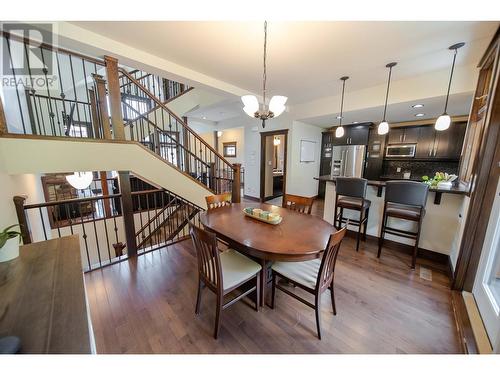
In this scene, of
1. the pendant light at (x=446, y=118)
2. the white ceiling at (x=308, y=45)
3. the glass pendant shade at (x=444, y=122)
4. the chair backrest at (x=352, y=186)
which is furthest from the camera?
the chair backrest at (x=352, y=186)

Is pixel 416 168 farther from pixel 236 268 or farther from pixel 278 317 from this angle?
pixel 236 268

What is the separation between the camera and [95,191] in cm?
523

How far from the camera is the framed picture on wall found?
4955 mm

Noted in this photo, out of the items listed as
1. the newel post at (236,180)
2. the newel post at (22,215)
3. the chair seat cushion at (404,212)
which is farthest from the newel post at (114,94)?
the chair seat cushion at (404,212)

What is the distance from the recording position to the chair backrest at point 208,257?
4.31 ft

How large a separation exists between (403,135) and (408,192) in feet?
10.7

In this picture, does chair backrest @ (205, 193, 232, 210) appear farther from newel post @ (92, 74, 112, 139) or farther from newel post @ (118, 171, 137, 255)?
newel post @ (92, 74, 112, 139)

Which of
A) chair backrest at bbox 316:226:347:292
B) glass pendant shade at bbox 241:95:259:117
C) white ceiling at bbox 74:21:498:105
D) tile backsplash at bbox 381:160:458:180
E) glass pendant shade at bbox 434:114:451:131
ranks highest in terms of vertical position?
white ceiling at bbox 74:21:498:105

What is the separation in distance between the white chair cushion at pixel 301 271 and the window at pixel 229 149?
5.97 m

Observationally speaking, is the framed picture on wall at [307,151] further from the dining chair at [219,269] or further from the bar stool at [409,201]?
the dining chair at [219,269]

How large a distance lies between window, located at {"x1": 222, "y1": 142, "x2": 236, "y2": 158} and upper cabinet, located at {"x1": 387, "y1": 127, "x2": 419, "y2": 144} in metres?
4.86

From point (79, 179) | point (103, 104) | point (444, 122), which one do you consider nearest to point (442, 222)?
point (444, 122)

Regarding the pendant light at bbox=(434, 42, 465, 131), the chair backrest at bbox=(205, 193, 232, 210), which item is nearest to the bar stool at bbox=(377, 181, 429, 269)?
the pendant light at bbox=(434, 42, 465, 131)

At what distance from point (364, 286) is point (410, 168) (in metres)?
4.23
